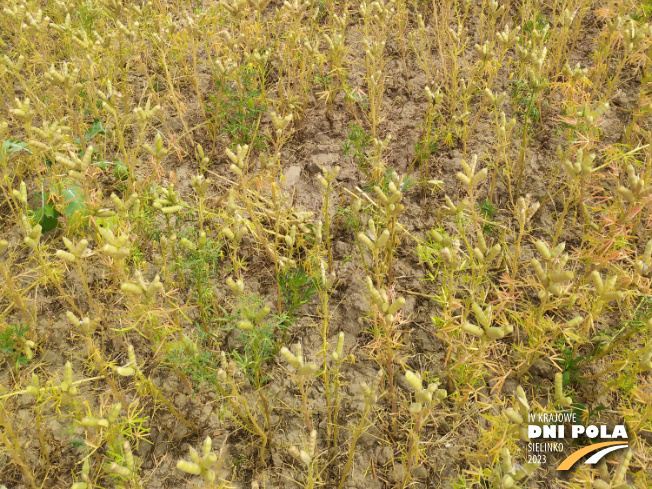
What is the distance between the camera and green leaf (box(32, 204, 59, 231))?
2.58 meters

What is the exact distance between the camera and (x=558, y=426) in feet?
6.40

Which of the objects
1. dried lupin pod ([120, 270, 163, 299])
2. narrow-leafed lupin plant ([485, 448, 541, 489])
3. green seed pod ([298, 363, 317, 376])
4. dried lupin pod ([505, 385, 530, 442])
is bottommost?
narrow-leafed lupin plant ([485, 448, 541, 489])

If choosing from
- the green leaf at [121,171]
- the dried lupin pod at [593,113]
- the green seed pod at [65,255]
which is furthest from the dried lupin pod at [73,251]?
the dried lupin pod at [593,113]

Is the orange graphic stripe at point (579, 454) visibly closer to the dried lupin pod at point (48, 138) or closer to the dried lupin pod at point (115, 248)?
the dried lupin pod at point (115, 248)

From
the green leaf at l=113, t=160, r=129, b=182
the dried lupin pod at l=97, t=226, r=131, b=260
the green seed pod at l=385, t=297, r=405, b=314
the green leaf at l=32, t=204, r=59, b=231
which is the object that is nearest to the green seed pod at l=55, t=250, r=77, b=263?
the dried lupin pod at l=97, t=226, r=131, b=260

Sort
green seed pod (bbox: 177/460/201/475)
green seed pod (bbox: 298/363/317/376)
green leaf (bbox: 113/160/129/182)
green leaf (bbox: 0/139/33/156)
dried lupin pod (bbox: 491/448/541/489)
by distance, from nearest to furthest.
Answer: green seed pod (bbox: 177/460/201/475), dried lupin pod (bbox: 491/448/541/489), green seed pod (bbox: 298/363/317/376), green leaf (bbox: 0/139/33/156), green leaf (bbox: 113/160/129/182)

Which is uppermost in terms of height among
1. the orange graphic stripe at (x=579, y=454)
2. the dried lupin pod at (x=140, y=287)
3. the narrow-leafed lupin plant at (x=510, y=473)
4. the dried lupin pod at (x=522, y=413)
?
the dried lupin pod at (x=140, y=287)

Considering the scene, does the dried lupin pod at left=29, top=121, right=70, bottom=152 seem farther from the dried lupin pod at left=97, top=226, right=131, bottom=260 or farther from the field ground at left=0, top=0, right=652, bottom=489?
the dried lupin pod at left=97, top=226, right=131, bottom=260

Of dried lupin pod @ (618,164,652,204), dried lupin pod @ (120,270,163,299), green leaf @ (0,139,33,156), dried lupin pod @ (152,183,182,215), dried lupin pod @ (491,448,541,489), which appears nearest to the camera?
dried lupin pod @ (491,448,541,489)

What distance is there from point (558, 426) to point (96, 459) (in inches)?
74.4

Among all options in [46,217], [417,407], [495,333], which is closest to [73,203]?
[46,217]

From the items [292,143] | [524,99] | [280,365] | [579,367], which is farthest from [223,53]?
[579,367]

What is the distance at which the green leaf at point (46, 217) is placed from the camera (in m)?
2.58

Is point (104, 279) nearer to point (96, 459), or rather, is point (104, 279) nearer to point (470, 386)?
point (96, 459)
